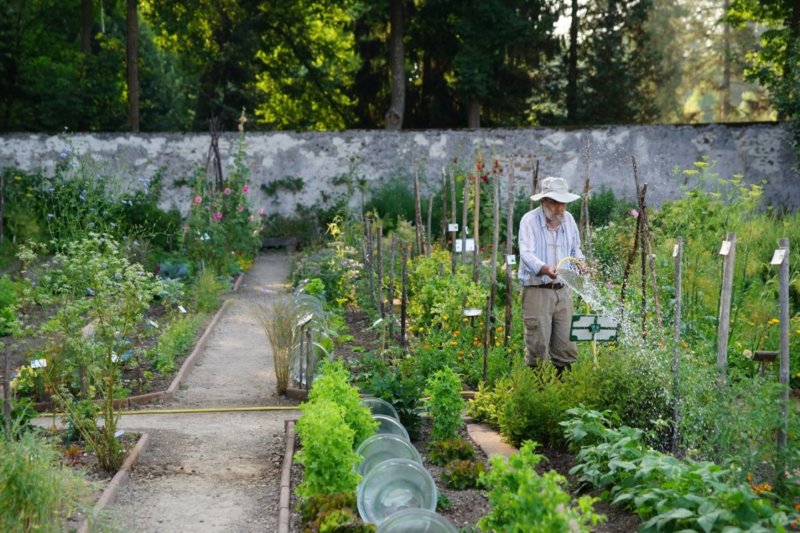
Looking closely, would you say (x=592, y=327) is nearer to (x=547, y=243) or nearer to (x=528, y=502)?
Result: (x=547, y=243)

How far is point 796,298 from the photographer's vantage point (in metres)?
9.09

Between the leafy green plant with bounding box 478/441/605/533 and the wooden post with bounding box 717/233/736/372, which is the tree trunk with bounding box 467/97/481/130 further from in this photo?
the leafy green plant with bounding box 478/441/605/533

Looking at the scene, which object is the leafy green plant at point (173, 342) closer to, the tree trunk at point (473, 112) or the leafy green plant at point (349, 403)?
the leafy green plant at point (349, 403)

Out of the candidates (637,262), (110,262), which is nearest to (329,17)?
(637,262)

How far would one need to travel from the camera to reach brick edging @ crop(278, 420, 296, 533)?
199 inches

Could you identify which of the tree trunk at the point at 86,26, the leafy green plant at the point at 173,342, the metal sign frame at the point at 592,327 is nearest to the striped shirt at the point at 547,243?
the metal sign frame at the point at 592,327

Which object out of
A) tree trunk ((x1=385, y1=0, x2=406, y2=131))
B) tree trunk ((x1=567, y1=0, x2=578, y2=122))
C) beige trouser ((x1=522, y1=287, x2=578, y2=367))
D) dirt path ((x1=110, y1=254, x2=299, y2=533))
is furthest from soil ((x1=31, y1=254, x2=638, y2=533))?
tree trunk ((x1=567, y1=0, x2=578, y2=122))

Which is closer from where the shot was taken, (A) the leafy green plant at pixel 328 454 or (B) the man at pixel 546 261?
(A) the leafy green plant at pixel 328 454

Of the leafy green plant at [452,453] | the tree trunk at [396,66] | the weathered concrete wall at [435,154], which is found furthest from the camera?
the tree trunk at [396,66]

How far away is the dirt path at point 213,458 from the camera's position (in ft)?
17.3

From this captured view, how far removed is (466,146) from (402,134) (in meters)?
1.21

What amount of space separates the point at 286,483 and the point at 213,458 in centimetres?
87

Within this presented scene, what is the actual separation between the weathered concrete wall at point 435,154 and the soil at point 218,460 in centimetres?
892

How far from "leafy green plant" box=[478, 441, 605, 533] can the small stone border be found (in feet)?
6.30
